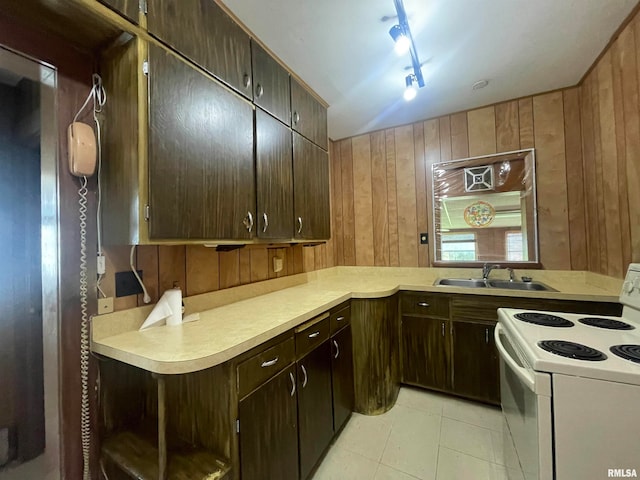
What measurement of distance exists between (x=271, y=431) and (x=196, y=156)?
4.17ft

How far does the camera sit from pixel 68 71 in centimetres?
110

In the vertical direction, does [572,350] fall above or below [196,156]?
below

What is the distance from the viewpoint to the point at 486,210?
253cm

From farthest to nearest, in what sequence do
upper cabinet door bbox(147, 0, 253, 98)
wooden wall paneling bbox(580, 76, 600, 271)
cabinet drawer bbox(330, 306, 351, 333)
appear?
wooden wall paneling bbox(580, 76, 600, 271)
cabinet drawer bbox(330, 306, 351, 333)
upper cabinet door bbox(147, 0, 253, 98)

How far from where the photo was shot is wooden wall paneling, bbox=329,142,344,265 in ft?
10.5

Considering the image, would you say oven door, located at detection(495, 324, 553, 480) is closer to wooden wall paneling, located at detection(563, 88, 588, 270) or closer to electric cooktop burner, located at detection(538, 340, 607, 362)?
electric cooktop burner, located at detection(538, 340, 607, 362)

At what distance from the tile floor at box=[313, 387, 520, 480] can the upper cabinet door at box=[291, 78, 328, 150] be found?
219cm

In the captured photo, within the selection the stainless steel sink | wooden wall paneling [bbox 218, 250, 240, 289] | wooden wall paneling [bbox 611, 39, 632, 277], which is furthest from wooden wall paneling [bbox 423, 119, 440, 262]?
wooden wall paneling [bbox 218, 250, 240, 289]

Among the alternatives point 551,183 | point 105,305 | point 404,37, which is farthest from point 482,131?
point 105,305

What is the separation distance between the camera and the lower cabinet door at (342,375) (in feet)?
5.70

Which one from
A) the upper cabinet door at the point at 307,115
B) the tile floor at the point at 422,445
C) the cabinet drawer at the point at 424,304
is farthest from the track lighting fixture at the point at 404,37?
the tile floor at the point at 422,445

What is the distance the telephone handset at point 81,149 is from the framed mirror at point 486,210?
2.66 meters

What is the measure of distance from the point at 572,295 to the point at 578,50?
1.66 metres

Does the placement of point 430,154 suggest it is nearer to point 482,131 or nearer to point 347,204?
point 482,131
